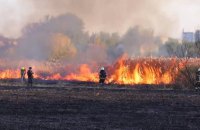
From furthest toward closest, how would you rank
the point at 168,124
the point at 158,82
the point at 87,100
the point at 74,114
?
1. the point at 158,82
2. the point at 87,100
3. the point at 74,114
4. the point at 168,124

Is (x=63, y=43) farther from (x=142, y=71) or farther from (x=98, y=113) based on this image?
(x=98, y=113)

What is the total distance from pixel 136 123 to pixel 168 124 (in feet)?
4.03

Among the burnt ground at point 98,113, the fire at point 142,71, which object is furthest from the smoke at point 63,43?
the burnt ground at point 98,113

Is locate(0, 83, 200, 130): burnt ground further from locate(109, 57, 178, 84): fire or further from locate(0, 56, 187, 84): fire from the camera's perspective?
locate(109, 57, 178, 84): fire

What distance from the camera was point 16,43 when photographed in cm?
8275

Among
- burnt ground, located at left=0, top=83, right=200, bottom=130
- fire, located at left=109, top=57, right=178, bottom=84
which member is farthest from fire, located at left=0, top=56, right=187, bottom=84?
burnt ground, located at left=0, top=83, right=200, bottom=130

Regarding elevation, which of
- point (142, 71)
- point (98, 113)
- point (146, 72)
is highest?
point (142, 71)

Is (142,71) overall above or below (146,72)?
above

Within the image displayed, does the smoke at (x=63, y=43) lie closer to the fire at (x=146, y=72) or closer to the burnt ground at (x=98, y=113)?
the fire at (x=146, y=72)

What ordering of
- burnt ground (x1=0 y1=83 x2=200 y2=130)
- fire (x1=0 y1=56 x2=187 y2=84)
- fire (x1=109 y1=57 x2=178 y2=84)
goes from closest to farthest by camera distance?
burnt ground (x1=0 y1=83 x2=200 y2=130)
fire (x1=0 y1=56 x2=187 y2=84)
fire (x1=109 y1=57 x2=178 y2=84)

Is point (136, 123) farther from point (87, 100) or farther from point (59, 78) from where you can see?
point (59, 78)

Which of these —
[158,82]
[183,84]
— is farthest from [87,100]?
[158,82]

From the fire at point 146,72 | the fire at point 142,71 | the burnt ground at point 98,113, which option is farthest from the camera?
the fire at point 146,72

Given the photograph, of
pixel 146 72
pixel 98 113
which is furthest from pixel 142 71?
pixel 98 113
